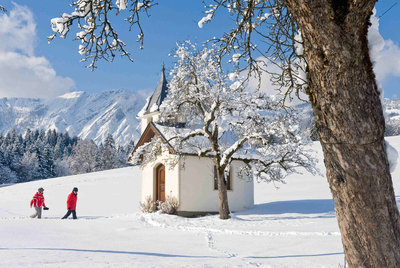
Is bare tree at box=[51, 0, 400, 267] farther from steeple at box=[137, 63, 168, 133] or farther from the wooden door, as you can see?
steeple at box=[137, 63, 168, 133]

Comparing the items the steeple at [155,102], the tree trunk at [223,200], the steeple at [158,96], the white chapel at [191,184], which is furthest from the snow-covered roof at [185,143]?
the steeple at [158,96]

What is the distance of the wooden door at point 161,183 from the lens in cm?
1939

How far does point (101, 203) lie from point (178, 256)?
883 inches

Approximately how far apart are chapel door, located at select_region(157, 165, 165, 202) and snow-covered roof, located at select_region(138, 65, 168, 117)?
518cm

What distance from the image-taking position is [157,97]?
2392 cm

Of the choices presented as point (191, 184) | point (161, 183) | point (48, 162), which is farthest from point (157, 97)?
point (48, 162)

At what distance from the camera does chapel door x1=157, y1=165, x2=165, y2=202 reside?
763 inches

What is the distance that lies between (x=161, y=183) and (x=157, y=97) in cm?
732

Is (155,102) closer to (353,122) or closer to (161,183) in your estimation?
(161,183)

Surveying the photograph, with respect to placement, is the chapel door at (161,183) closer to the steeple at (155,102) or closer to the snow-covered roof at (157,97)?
the steeple at (155,102)

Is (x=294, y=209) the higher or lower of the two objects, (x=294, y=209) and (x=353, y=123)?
the lower

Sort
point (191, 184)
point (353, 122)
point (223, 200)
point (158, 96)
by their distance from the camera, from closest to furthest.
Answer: point (353, 122) → point (223, 200) → point (191, 184) → point (158, 96)

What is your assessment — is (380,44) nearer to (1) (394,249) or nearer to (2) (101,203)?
(1) (394,249)

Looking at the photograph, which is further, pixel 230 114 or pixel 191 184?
pixel 191 184
